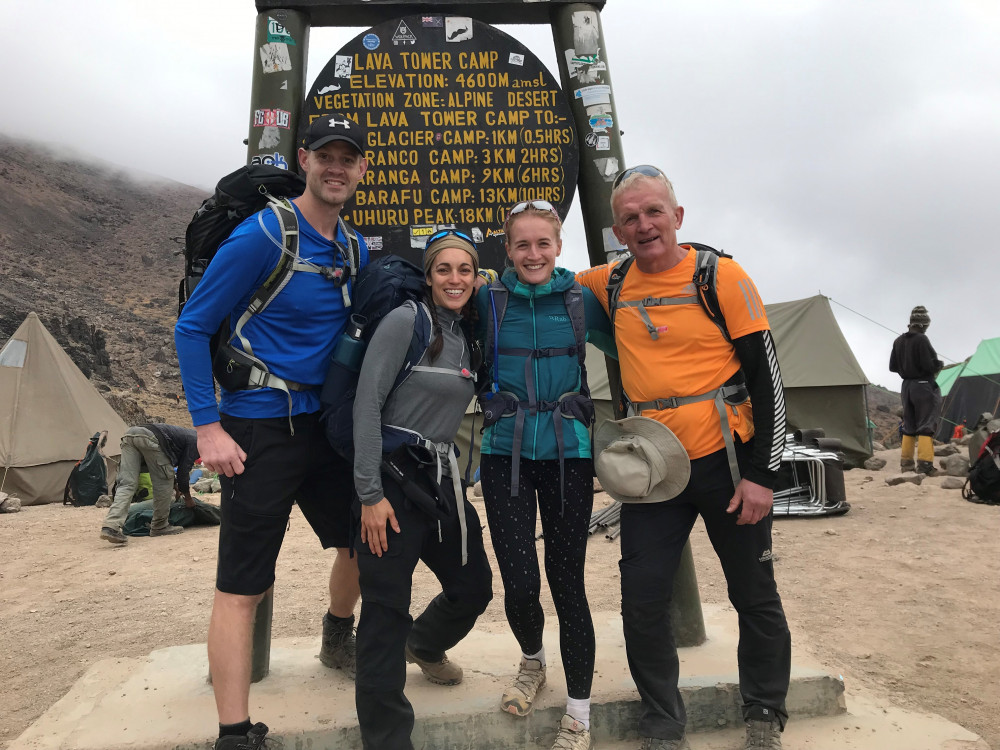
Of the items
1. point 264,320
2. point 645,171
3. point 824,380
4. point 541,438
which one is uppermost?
point 645,171

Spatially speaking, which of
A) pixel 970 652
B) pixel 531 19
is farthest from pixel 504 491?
pixel 970 652

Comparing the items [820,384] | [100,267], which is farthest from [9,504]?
[100,267]

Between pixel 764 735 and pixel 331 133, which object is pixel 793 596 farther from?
pixel 331 133

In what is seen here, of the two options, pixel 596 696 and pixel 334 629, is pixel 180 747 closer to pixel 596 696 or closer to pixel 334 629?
pixel 334 629

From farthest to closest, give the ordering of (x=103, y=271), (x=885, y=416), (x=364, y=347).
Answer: (x=103, y=271) < (x=885, y=416) < (x=364, y=347)

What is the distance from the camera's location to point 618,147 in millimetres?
3775

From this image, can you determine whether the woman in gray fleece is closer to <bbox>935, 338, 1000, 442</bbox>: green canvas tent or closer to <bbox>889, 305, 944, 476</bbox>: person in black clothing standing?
<bbox>889, 305, 944, 476</bbox>: person in black clothing standing

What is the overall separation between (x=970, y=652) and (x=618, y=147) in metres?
3.53

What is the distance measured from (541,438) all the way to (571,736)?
1.17 meters

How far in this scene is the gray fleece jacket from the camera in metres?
2.56

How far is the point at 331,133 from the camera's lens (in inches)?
108

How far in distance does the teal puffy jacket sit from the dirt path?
233 centimetres

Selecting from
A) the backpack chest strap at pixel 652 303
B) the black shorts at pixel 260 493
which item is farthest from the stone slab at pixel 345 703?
the backpack chest strap at pixel 652 303

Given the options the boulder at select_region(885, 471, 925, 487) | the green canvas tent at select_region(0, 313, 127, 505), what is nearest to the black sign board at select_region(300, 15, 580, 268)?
the boulder at select_region(885, 471, 925, 487)
